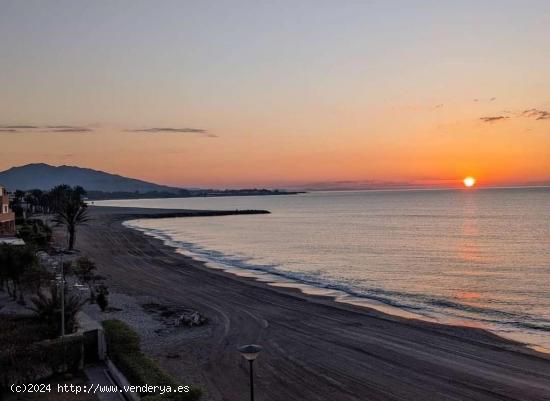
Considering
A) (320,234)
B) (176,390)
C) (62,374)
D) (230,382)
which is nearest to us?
(176,390)

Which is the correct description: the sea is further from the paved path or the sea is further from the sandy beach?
the paved path

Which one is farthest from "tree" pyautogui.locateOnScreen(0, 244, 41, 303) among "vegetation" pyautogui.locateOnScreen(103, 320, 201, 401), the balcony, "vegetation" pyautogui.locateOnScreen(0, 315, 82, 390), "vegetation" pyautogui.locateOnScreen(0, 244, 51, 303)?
the balcony

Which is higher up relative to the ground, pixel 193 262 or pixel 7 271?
pixel 7 271

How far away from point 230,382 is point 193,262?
34777mm

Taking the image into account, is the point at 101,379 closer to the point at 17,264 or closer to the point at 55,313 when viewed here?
the point at 55,313

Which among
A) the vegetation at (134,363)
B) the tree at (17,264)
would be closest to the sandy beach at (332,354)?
the vegetation at (134,363)

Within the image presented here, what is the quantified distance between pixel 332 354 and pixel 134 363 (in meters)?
8.18

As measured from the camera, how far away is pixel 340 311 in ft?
92.0

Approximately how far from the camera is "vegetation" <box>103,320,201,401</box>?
480 inches

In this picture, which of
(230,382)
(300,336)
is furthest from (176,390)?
(300,336)

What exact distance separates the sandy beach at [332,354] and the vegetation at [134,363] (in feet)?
7.33

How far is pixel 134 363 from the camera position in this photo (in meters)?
14.9

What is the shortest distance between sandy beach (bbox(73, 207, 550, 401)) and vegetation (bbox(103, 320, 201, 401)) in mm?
2234

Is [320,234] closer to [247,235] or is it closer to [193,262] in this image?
[247,235]
